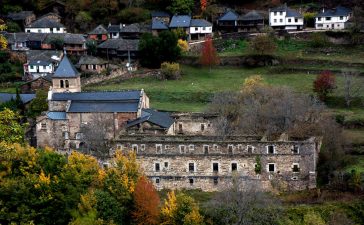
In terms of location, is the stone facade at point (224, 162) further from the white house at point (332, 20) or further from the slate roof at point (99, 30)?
the slate roof at point (99, 30)

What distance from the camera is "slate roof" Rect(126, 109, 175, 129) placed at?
54.0 metres

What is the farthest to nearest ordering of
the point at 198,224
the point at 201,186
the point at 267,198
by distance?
the point at 201,186 < the point at 267,198 < the point at 198,224

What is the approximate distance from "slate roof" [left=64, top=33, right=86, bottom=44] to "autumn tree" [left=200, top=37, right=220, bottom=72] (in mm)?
16132

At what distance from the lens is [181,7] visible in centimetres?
9081

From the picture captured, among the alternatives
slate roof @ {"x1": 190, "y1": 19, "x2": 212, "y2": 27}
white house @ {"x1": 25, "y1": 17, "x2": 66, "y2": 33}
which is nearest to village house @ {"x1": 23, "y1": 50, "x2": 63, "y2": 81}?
white house @ {"x1": 25, "y1": 17, "x2": 66, "y2": 33}

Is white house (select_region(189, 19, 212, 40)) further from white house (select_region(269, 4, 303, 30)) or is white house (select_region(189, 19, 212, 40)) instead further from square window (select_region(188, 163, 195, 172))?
square window (select_region(188, 163, 195, 172))

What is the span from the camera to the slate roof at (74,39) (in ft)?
275

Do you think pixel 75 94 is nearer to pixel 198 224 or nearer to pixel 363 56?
pixel 198 224

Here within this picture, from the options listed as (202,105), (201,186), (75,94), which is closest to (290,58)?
(202,105)

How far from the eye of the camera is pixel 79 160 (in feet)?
134

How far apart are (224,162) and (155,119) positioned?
10478 mm

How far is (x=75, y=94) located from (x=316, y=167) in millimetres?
21747

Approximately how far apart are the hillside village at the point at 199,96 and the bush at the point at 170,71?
0.41ft

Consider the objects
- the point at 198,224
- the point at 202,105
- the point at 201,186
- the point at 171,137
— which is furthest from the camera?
the point at 202,105
